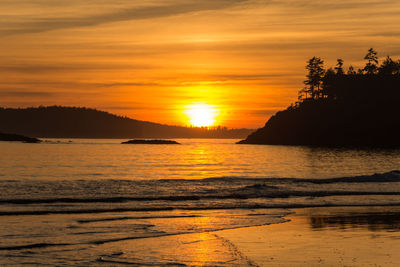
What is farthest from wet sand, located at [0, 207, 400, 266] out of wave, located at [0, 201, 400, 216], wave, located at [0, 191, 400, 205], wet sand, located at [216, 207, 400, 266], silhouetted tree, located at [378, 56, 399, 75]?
silhouetted tree, located at [378, 56, 399, 75]

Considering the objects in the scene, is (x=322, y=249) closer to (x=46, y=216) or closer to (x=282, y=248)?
(x=282, y=248)

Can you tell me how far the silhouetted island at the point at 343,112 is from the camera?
156m

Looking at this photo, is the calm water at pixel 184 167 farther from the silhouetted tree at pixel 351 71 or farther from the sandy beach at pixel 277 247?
the silhouetted tree at pixel 351 71

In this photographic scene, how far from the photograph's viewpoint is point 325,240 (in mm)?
17594

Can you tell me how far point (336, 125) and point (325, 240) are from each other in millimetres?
147608

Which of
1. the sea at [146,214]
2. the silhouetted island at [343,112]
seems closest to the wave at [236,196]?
the sea at [146,214]

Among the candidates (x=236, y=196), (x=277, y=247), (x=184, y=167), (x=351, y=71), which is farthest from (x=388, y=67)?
(x=277, y=247)

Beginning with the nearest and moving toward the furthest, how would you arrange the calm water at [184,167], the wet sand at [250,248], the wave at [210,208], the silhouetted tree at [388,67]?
the wet sand at [250,248] → the wave at [210,208] → the calm water at [184,167] → the silhouetted tree at [388,67]

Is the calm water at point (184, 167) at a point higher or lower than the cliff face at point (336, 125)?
lower

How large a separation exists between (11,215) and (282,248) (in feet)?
43.1

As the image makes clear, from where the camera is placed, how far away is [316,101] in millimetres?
172375

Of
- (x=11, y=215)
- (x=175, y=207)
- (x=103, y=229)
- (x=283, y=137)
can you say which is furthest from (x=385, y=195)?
(x=283, y=137)

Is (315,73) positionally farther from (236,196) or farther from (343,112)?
(236,196)

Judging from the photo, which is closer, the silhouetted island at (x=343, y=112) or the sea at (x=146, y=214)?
the sea at (x=146, y=214)
